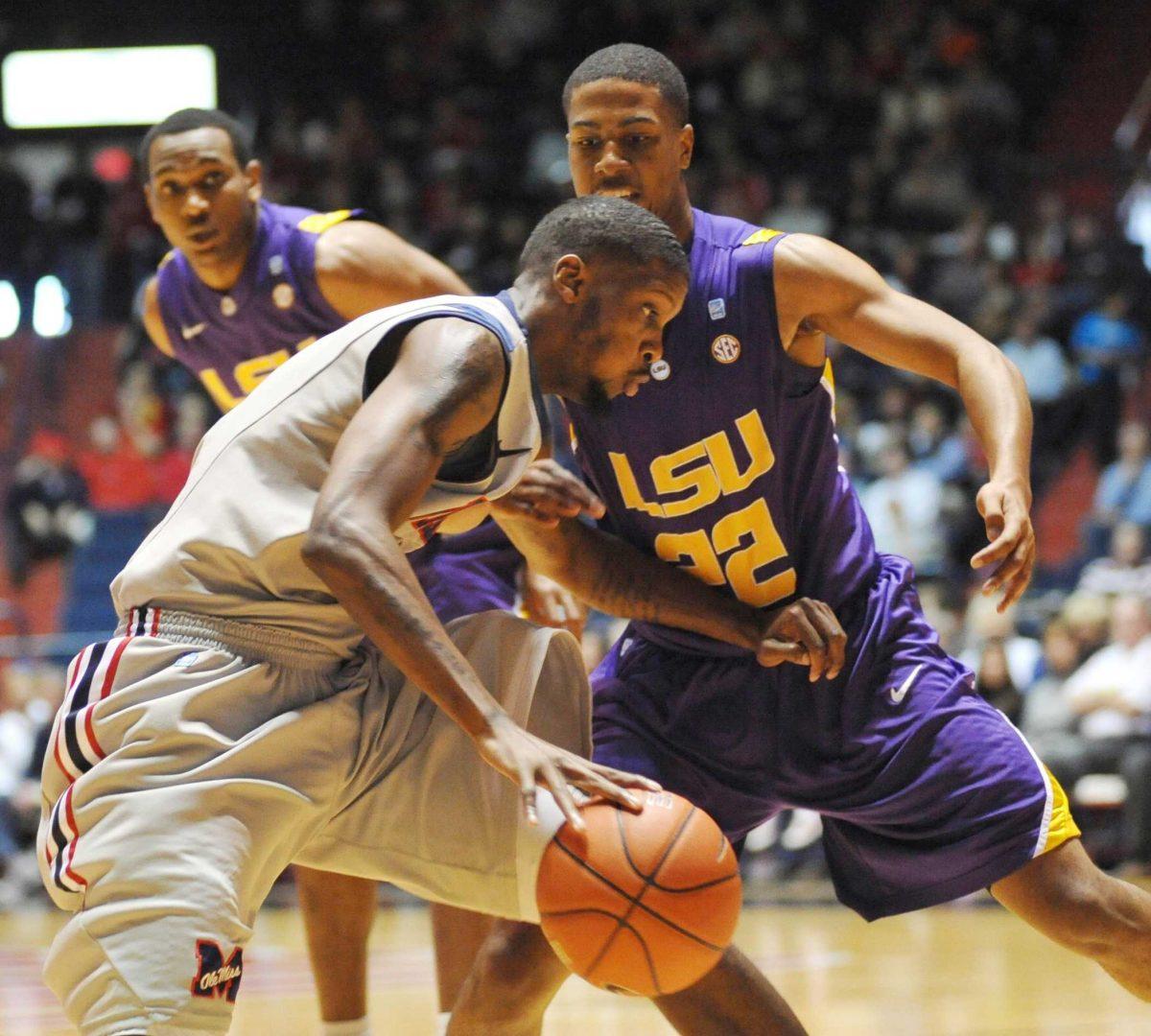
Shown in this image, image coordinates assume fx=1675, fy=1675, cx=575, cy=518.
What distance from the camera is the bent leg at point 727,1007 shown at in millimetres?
3576

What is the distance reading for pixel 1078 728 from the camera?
367 inches

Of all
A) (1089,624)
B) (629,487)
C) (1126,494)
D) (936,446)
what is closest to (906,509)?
(936,446)

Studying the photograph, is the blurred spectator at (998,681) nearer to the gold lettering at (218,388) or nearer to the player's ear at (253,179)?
the gold lettering at (218,388)

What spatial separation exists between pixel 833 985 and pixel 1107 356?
300 inches

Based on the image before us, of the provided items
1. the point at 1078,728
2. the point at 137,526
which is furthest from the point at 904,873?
the point at 137,526

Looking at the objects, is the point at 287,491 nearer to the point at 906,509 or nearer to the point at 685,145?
the point at 685,145

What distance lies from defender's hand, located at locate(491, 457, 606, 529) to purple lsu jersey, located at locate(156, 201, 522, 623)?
114cm

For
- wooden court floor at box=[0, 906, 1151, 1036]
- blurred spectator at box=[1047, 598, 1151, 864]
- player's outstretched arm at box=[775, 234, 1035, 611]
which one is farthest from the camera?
blurred spectator at box=[1047, 598, 1151, 864]

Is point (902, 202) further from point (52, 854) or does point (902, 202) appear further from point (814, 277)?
point (52, 854)

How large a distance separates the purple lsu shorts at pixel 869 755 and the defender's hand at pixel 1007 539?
0.46 meters

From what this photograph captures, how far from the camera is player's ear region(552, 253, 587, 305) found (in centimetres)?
315

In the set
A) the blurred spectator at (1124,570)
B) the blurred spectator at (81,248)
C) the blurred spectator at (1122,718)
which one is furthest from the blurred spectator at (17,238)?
the blurred spectator at (1122,718)

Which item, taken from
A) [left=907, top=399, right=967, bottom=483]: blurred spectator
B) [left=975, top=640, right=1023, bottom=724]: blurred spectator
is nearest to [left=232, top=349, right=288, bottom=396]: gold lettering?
[left=975, top=640, right=1023, bottom=724]: blurred spectator

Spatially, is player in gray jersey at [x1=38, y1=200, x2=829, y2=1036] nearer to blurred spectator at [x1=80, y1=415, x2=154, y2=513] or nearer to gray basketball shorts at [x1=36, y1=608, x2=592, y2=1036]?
gray basketball shorts at [x1=36, y1=608, x2=592, y2=1036]
